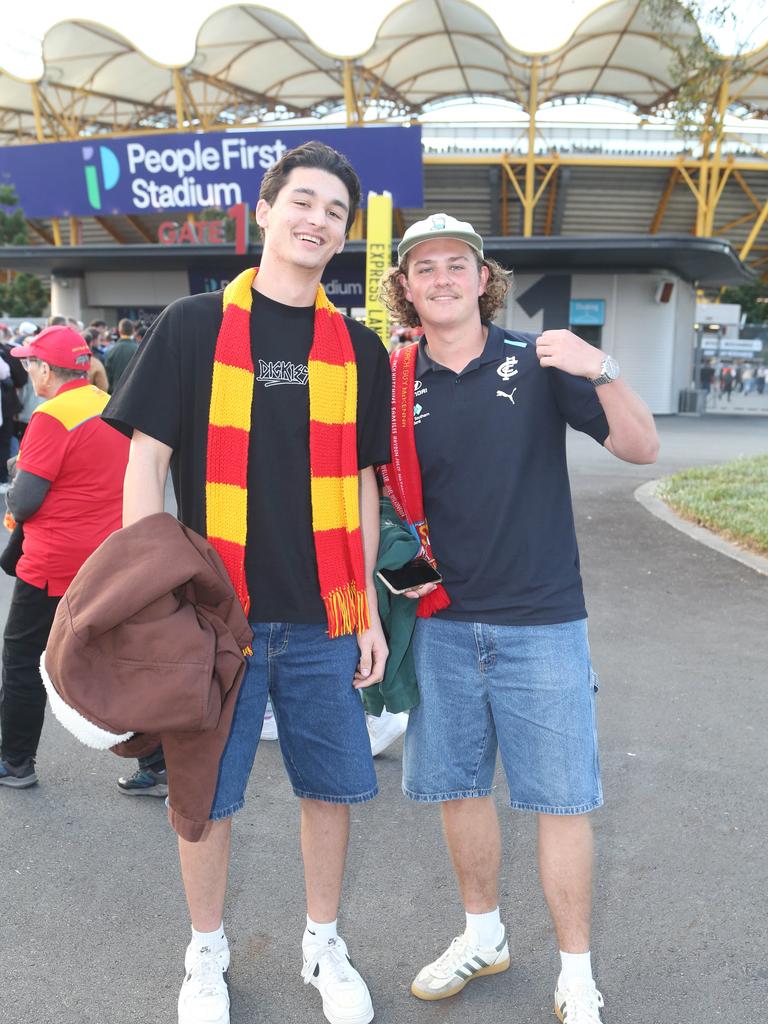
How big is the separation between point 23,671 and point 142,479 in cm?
184

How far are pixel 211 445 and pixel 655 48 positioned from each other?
110 ft

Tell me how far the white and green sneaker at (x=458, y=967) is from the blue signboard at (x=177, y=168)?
832 inches

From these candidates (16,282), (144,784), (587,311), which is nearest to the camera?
(144,784)

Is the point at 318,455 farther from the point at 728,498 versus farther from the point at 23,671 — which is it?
the point at 728,498

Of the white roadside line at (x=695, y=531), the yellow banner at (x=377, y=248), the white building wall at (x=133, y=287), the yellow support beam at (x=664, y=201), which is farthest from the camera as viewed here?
the yellow support beam at (x=664, y=201)

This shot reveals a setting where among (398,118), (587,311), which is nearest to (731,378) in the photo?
(587,311)

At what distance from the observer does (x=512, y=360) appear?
2.36 metres

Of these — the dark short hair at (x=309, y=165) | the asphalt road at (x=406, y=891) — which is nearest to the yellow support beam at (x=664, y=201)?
the asphalt road at (x=406, y=891)

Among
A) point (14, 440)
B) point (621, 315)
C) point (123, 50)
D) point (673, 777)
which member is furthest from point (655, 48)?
point (673, 777)

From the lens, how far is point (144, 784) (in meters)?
3.67

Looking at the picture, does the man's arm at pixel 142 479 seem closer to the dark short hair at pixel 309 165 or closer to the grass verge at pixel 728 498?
the dark short hair at pixel 309 165

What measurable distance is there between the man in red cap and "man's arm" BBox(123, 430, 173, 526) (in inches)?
56.8

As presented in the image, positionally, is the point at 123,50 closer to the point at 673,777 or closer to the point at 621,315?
the point at 621,315

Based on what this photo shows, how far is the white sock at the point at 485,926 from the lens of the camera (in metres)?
2.50
